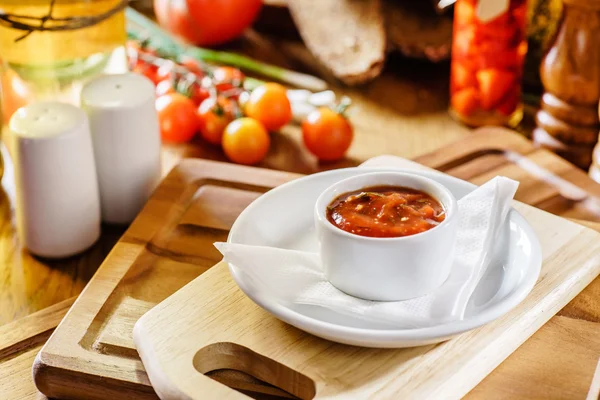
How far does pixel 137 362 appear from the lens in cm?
Result: 107

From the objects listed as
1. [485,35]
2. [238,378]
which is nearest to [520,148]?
[485,35]

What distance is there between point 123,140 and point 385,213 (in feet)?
1.92

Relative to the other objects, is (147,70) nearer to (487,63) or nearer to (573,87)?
(487,63)

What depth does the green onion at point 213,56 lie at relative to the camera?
6.65 feet

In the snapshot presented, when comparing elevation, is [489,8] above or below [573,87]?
above

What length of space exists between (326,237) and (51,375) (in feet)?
1.30

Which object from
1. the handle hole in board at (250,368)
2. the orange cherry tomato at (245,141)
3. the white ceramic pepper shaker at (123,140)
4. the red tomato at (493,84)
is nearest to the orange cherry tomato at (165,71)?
the orange cherry tomato at (245,141)

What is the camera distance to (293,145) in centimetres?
183

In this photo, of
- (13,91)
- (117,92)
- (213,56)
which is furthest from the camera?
(213,56)

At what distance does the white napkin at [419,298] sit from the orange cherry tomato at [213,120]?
0.72 metres

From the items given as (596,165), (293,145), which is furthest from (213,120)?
(596,165)

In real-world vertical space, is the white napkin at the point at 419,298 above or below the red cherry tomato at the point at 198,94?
above

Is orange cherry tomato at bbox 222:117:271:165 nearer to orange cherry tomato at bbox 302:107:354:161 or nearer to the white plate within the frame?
orange cherry tomato at bbox 302:107:354:161

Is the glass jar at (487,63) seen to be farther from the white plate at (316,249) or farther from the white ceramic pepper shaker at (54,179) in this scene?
the white ceramic pepper shaker at (54,179)
